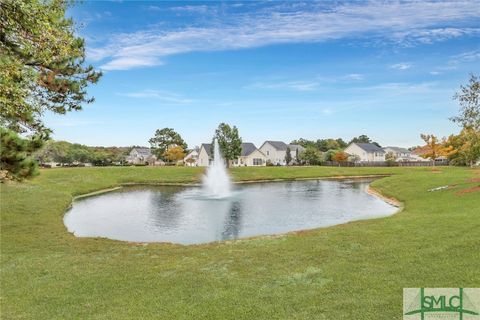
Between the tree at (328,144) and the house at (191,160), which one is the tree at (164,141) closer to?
the house at (191,160)

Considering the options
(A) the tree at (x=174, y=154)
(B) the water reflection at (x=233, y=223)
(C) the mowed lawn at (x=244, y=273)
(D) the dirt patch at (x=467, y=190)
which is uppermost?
(A) the tree at (x=174, y=154)

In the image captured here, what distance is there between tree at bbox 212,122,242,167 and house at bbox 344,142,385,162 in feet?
148

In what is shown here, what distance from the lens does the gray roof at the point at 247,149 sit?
99750 millimetres

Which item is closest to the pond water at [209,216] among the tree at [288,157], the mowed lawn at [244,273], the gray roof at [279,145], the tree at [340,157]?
the mowed lawn at [244,273]

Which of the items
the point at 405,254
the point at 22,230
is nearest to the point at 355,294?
the point at 405,254

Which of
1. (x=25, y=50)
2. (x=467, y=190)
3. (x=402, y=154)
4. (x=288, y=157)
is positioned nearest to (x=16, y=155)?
(x=25, y=50)

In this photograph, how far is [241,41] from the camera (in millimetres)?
26953

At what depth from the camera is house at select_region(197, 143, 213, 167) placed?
92.7 m

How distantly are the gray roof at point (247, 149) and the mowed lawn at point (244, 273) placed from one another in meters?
80.6

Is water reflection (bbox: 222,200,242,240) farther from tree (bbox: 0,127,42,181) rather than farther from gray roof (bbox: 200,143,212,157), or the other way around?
gray roof (bbox: 200,143,212,157)

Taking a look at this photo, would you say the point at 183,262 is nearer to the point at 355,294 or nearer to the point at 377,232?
the point at 355,294

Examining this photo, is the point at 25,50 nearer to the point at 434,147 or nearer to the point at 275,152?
the point at 434,147

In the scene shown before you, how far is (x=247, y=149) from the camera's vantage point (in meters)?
101

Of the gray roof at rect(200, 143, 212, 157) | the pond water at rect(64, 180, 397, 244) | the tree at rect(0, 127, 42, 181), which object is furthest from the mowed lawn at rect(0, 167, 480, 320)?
the gray roof at rect(200, 143, 212, 157)
